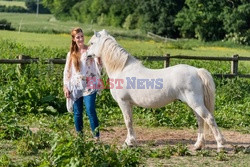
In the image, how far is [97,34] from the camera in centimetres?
768

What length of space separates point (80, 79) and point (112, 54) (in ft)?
1.95

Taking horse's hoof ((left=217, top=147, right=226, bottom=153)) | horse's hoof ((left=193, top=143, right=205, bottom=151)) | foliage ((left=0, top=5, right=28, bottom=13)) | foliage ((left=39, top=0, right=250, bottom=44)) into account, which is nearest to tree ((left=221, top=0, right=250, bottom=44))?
foliage ((left=39, top=0, right=250, bottom=44))

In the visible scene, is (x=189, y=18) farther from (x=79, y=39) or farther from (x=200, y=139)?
(x=79, y=39)

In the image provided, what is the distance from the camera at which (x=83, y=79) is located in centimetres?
755

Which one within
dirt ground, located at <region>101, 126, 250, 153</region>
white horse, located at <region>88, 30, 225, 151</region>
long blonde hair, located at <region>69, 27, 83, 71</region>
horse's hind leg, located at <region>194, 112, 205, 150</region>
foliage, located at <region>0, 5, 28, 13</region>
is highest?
foliage, located at <region>0, 5, 28, 13</region>

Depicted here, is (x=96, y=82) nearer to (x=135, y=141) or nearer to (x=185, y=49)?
(x=135, y=141)

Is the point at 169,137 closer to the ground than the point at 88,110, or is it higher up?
closer to the ground

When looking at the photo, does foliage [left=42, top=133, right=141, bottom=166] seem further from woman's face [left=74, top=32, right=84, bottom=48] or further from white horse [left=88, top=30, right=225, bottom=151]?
woman's face [left=74, top=32, right=84, bottom=48]

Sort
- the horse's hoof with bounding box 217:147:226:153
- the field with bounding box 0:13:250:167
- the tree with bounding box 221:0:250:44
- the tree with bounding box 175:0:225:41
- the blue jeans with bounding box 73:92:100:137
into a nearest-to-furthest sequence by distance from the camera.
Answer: the field with bounding box 0:13:250:167
the horse's hoof with bounding box 217:147:226:153
the blue jeans with bounding box 73:92:100:137
the tree with bounding box 221:0:250:44
the tree with bounding box 175:0:225:41

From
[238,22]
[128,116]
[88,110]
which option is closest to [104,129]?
[128,116]

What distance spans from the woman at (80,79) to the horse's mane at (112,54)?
16cm

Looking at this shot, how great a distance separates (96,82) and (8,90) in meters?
3.13

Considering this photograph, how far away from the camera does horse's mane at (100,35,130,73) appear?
7.64 m

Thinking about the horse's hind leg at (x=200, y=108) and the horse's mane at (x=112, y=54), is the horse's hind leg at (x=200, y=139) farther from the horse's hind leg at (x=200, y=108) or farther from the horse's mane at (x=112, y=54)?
the horse's mane at (x=112, y=54)
